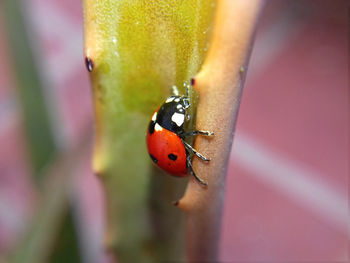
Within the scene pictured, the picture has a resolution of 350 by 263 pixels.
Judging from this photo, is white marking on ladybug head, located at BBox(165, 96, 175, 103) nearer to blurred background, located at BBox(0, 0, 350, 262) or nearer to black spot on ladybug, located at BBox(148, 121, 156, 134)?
black spot on ladybug, located at BBox(148, 121, 156, 134)

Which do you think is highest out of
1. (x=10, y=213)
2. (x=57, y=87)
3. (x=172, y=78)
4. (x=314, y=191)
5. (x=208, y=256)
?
(x=172, y=78)

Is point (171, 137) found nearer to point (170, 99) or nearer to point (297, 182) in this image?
point (170, 99)

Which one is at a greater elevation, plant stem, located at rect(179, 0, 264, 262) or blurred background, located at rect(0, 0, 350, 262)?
plant stem, located at rect(179, 0, 264, 262)

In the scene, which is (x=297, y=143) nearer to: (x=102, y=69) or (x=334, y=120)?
(x=334, y=120)

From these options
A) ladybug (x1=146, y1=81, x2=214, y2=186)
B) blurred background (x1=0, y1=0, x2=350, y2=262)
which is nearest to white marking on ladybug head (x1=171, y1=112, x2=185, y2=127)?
ladybug (x1=146, y1=81, x2=214, y2=186)

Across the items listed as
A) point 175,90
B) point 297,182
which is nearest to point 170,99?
point 175,90

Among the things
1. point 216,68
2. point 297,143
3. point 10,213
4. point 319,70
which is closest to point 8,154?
point 10,213

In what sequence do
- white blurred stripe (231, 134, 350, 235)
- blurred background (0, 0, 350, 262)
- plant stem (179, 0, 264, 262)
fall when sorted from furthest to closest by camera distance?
white blurred stripe (231, 134, 350, 235) < blurred background (0, 0, 350, 262) < plant stem (179, 0, 264, 262)
